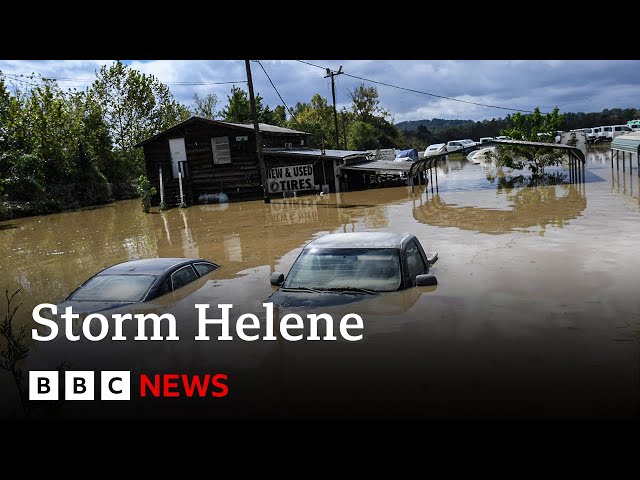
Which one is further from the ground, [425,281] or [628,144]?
[628,144]

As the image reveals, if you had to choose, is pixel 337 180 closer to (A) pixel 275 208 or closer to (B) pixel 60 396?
(A) pixel 275 208

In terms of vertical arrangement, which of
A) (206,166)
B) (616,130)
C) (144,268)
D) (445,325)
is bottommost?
(445,325)

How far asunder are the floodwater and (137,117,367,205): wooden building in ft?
52.5

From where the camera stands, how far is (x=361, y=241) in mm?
9359

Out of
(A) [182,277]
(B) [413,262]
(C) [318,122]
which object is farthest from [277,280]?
(C) [318,122]

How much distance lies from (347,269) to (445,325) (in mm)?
1742

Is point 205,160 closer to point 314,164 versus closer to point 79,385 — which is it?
point 314,164

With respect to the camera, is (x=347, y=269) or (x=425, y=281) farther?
(x=347, y=269)

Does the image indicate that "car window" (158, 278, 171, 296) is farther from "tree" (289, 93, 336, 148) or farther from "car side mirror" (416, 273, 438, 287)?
"tree" (289, 93, 336, 148)

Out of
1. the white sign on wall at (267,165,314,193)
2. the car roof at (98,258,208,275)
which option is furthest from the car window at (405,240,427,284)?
the white sign on wall at (267,165,314,193)

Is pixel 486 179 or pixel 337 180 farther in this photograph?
pixel 486 179
